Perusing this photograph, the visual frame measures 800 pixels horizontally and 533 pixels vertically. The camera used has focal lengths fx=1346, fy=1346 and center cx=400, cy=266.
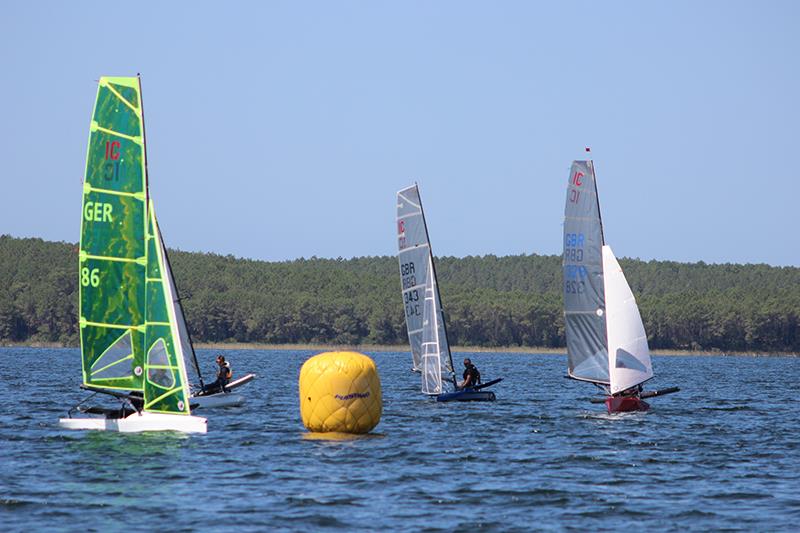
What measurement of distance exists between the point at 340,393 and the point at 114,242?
21.9ft

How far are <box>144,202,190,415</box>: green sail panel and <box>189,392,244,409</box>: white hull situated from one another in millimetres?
13844

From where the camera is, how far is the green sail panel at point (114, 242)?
107ft

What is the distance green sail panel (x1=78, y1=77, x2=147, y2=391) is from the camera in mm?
32625

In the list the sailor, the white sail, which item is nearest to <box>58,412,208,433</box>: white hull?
the white sail

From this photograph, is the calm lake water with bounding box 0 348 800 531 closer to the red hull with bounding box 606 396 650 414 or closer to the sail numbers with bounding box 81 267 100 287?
the red hull with bounding box 606 396 650 414

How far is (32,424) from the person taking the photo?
39.2 m

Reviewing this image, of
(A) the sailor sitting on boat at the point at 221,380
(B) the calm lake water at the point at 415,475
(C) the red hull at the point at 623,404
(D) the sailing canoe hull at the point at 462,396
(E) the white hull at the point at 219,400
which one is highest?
(A) the sailor sitting on boat at the point at 221,380

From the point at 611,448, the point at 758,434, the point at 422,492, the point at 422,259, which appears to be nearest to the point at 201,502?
the point at 422,492

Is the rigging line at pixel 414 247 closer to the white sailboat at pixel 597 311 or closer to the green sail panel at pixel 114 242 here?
the white sailboat at pixel 597 311

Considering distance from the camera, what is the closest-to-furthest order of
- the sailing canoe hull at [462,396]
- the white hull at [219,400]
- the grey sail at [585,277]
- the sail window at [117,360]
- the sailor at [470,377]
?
the sail window at [117,360]
the grey sail at [585,277]
the white hull at [219,400]
the sailing canoe hull at [462,396]
the sailor at [470,377]

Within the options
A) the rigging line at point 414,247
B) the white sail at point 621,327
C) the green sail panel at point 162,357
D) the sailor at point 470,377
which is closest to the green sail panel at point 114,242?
the green sail panel at point 162,357

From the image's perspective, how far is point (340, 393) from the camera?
107 feet

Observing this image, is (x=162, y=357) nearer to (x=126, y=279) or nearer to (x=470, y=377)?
(x=126, y=279)

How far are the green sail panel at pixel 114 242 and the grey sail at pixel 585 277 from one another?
1646 cm
